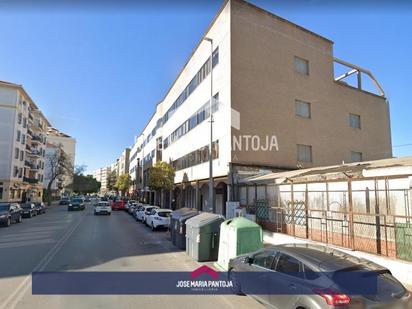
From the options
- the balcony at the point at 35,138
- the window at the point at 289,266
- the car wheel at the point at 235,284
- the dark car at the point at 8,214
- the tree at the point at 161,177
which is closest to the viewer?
the window at the point at 289,266

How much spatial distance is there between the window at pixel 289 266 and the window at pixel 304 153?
1983 cm

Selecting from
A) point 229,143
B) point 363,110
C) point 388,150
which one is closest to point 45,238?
point 229,143

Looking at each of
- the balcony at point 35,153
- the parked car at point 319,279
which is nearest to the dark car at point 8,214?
the parked car at point 319,279

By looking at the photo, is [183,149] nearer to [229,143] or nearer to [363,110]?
[229,143]

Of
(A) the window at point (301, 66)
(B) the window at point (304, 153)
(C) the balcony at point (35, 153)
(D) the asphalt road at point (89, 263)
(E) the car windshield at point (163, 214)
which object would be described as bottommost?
(D) the asphalt road at point (89, 263)

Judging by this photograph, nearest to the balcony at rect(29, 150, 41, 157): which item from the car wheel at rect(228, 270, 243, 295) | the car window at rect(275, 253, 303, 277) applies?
the car wheel at rect(228, 270, 243, 295)

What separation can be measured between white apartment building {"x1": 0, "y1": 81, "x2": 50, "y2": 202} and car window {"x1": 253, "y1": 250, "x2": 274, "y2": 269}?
5255cm

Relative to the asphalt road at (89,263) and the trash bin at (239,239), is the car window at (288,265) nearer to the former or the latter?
the asphalt road at (89,263)

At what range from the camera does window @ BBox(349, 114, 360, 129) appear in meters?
29.4

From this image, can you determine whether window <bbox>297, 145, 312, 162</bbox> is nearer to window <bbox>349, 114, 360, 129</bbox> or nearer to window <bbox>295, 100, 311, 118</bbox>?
window <bbox>295, 100, 311, 118</bbox>

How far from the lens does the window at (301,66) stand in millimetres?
26453

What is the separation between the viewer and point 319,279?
202 inches

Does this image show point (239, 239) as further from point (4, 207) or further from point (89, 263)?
point (4, 207)

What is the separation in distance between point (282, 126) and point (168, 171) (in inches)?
572
